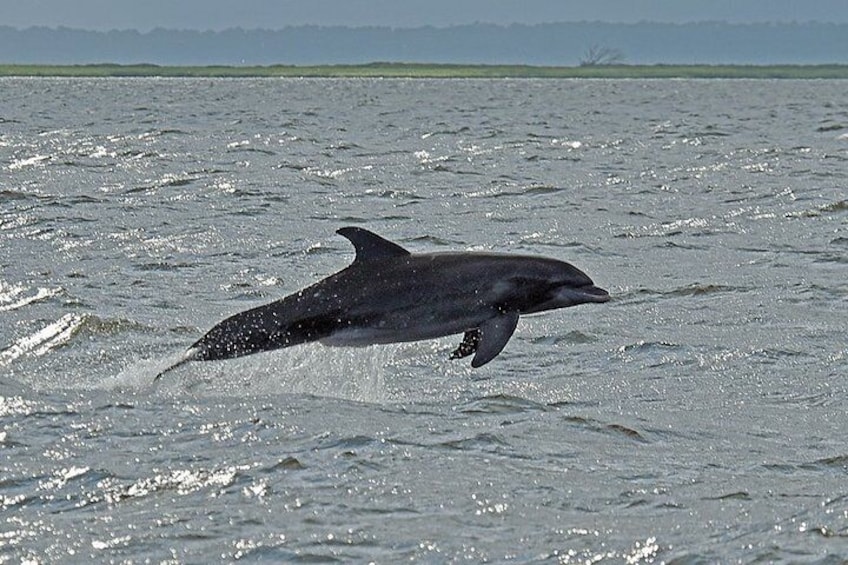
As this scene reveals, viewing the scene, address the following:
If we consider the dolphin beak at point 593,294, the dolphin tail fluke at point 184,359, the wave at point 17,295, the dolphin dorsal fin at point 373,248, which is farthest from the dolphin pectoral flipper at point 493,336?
the wave at point 17,295

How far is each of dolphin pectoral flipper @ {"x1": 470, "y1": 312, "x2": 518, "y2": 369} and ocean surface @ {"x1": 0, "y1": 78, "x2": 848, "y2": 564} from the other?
416 millimetres

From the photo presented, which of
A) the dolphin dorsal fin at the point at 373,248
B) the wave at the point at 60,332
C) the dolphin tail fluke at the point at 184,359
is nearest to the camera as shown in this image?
the dolphin dorsal fin at the point at 373,248

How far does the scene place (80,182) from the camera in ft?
111

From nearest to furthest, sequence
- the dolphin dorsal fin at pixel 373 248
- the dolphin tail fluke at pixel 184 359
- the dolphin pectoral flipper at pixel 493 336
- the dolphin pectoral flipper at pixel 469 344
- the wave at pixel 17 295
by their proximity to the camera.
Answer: the dolphin pectoral flipper at pixel 493 336
the dolphin dorsal fin at pixel 373 248
the dolphin pectoral flipper at pixel 469 344
the dolphin tail fluke at pixel 184 359
the wave at pixel 17 295

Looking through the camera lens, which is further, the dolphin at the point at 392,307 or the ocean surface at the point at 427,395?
the dolphin at the point at 392,307

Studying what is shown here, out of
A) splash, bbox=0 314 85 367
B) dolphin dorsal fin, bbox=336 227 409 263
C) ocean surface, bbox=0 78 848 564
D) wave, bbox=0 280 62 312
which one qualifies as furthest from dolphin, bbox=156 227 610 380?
wave, bbox=0 280 62 312

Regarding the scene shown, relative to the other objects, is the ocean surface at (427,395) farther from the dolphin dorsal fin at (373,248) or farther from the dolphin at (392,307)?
the dolphin dorsal fin at (373,248)

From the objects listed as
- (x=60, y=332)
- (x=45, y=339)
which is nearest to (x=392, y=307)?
(x=45, y=339)

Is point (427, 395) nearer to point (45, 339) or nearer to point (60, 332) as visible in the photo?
point (45, 339)

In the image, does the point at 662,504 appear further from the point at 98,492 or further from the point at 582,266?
the point at 582,266

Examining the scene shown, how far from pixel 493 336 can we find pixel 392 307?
774 mm

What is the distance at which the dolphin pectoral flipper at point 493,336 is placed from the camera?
13.0m

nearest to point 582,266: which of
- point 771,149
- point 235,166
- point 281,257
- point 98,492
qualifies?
point 281,257

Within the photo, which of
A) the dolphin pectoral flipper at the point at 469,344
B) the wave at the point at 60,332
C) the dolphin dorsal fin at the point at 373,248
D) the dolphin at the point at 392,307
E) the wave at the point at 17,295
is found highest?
the dolphin dorsal fin at the point at 373,248
